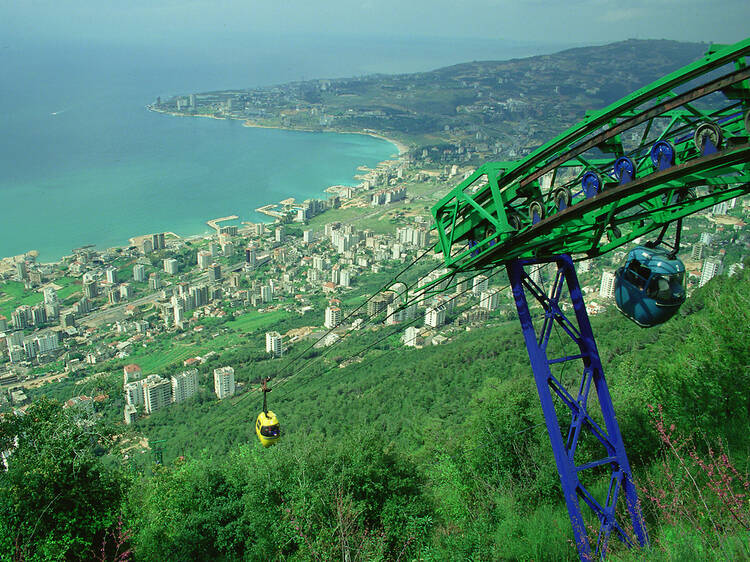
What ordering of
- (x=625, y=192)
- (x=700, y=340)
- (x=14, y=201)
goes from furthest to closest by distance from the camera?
(x=14, y=201)
(x=700, y=340)
(x=625, y=192)

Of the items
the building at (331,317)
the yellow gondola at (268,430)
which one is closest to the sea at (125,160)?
the building at (331,317)

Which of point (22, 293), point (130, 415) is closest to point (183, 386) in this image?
point (130, 415)

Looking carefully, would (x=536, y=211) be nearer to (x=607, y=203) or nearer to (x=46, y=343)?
(x=607, y=203)

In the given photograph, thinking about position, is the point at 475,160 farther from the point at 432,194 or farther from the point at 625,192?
the point at 625,192

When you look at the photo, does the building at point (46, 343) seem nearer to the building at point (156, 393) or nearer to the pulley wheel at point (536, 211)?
the building at point (156, 393)

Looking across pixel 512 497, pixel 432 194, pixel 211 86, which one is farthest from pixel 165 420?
pixel 211 86

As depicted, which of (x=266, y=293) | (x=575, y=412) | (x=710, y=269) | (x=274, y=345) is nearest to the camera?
(x=575, y=412)

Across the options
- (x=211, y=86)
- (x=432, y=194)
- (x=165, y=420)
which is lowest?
(x=165, y=420)

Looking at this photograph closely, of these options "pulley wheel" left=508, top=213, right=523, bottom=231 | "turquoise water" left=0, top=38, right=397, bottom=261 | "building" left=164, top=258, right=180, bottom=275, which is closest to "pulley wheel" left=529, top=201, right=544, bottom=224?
"pulley wheel" left=508, top=213, right=523, bottom=231
